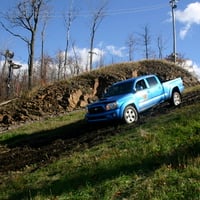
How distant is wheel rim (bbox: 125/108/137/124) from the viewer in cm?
1658

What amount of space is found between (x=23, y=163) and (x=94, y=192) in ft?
16.9

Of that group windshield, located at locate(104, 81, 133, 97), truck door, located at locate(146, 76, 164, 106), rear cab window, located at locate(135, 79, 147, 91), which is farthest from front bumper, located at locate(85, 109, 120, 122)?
truck door, located at locate(146, 76, 164, 106)

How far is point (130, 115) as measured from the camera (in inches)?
660

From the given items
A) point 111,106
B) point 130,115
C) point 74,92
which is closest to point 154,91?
point 130,115

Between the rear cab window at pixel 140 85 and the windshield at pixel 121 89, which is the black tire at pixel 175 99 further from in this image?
the windshield at pixel 121 89

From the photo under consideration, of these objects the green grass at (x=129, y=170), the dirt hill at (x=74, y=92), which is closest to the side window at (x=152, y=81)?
the green grass at (x=129, y=170)

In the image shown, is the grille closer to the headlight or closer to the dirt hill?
the headlight

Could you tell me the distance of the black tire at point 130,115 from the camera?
651 inches

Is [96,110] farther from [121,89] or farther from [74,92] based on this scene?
[74,92]

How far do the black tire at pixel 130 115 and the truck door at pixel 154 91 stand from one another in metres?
1.39

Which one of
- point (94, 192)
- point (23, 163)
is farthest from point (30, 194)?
point (23, 163)

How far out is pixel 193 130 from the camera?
41.0ft

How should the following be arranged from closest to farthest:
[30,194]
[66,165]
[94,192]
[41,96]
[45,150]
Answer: [94,192], [30,194], [66,165], [45,150], [41,96]

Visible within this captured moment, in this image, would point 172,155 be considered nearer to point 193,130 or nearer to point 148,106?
point 193,130
